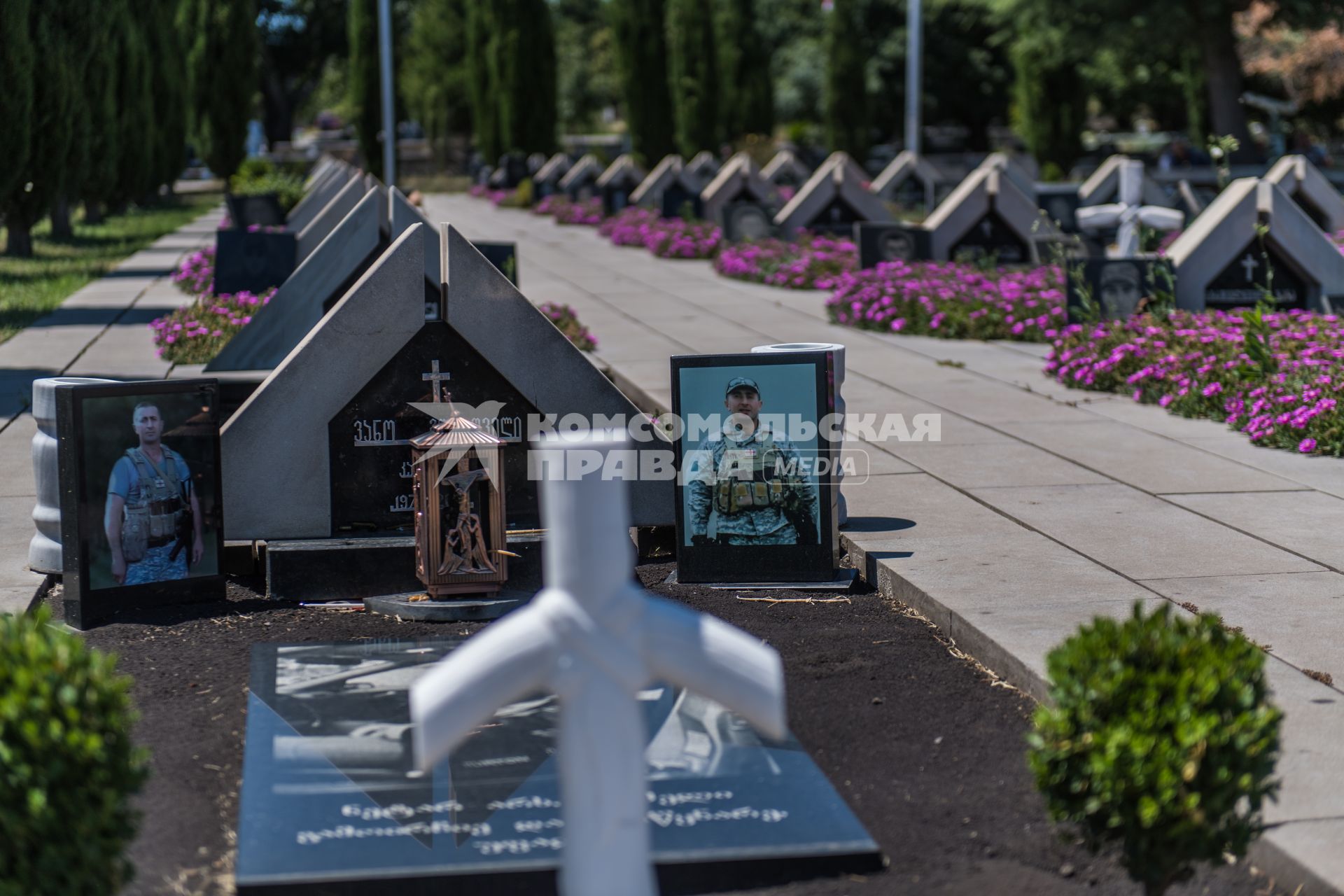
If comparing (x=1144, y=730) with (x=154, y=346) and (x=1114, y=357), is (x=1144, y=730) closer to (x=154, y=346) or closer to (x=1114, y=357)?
(x=1114, y=357)

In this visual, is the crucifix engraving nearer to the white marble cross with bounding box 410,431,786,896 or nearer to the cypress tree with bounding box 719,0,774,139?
the white marble cross with bounding box 410,431,786,896

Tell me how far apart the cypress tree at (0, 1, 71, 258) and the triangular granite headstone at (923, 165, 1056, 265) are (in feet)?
34.6

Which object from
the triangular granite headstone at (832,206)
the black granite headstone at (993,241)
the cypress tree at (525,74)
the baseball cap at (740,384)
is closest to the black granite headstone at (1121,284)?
the black granite headstone at (993,241)

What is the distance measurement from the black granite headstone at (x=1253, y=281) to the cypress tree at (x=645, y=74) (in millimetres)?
29996

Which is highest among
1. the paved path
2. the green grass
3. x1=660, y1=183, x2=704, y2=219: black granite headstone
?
x1=660, y1=183, x2=704, y2=219: black granite headstone

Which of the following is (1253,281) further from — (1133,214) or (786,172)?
(786,172)

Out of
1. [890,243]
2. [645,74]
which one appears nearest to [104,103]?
[890,243]

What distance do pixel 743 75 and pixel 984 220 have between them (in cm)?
2615

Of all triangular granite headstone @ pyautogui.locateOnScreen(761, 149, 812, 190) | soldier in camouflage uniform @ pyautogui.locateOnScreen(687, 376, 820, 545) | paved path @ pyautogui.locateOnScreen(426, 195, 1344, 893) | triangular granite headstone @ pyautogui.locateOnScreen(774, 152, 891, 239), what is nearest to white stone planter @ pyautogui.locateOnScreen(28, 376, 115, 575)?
soldier in camouflage uniform @ pyautogui.locateOnScreen(687, 376, 820, 545)

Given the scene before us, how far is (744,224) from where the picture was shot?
74.2ft

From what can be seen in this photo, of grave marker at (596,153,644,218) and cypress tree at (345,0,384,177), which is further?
cypress tree at (345,0,384,177)

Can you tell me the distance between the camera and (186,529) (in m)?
6.16

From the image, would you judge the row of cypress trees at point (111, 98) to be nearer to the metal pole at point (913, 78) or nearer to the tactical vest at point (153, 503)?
the tactical vest at point (153, 503)

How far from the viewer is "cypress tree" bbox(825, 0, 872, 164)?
36906mm
